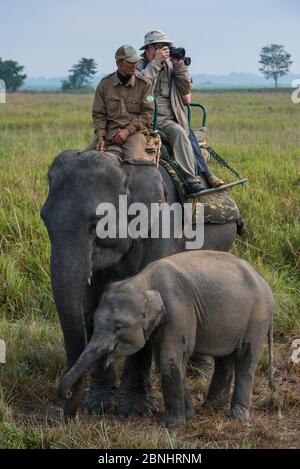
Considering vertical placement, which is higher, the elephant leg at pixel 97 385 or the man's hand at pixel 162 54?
the man's hand at pixel 162 54

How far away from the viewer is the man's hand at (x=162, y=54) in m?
5.61

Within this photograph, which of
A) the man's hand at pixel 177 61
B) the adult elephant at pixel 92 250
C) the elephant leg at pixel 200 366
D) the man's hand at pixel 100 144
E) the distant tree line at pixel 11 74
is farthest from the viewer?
the distant tree line at pixel 11 74

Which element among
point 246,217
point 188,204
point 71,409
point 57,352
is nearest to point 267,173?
point 246,217

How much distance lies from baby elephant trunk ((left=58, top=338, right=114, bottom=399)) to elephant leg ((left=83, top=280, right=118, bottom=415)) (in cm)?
82

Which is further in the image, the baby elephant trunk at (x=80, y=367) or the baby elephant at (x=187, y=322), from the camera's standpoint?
the baby elephant at (x=187, y=322)

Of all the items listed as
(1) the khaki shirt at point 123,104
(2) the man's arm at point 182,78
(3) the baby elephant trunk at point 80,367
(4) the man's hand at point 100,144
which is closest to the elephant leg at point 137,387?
(3) the baby elephant trunk at point 80,367

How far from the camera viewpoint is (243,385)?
4605mm

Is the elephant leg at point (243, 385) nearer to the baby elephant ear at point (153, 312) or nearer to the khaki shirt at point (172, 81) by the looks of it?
the baby elephant ear at point (153, 312)

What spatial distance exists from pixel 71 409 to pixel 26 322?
172 centimetres

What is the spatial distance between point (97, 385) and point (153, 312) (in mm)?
890

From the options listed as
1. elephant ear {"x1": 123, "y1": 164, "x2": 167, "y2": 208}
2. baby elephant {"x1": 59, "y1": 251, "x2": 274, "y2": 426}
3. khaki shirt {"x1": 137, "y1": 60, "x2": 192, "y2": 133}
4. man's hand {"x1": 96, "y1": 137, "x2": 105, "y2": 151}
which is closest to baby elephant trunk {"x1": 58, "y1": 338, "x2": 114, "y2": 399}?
baby elephant {"x1": 59, "y1": 251, "x2": 274, "y2": 426}

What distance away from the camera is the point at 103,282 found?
4.93 m

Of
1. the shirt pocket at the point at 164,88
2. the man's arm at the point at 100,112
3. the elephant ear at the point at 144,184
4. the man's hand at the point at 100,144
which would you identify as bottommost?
the elephant ear at the point at 144,184
